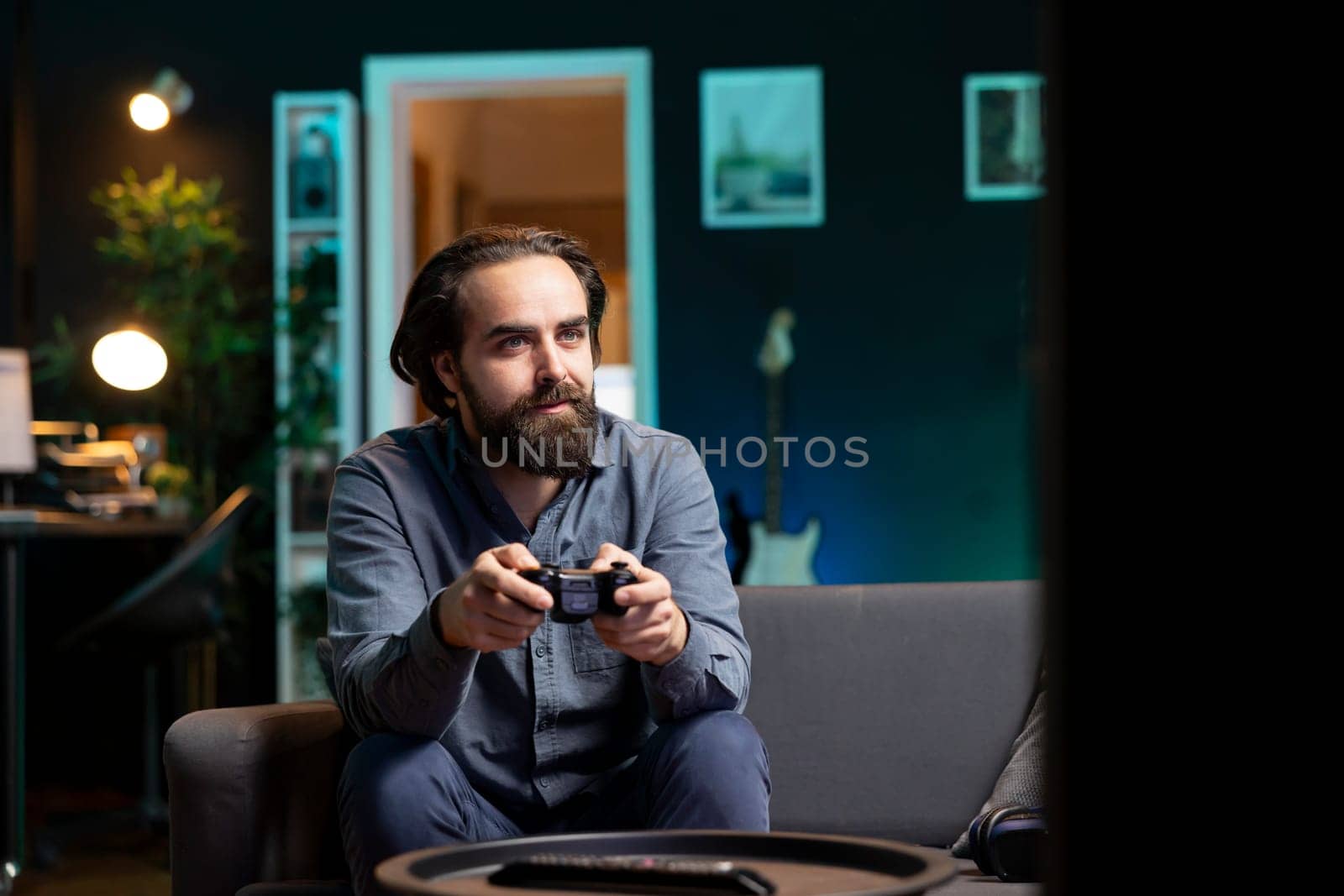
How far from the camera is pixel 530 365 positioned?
200 centimetres

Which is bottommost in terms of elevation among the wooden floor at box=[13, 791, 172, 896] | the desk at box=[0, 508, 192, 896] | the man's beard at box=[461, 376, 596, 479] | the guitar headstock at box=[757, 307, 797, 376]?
the wooden floor at box=[13, 791, 172, 896]

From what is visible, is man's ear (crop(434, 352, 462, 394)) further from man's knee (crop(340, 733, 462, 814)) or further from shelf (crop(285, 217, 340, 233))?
shelf (crop(285, 217, 340, 233))

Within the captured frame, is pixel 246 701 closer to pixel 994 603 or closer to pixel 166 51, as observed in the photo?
pixel 166 51

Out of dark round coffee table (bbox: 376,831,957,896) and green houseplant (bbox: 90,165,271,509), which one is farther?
green houseplant (bbox: 90,165,271,509)

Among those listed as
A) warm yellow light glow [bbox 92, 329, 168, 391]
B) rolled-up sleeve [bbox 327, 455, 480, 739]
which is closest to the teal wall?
warm yellow light glow [bbox 92, 329, 168, 391]

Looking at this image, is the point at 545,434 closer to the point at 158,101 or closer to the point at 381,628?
the point at 381,628

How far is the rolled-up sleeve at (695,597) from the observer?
1.66m

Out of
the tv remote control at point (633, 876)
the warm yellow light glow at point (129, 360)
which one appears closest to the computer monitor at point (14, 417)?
the warm yellow light glow at point (129, 360)

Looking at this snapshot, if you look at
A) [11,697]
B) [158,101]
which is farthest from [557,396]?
[158,101]

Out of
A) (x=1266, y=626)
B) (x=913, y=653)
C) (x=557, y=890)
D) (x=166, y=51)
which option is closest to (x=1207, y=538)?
(x=1266, y=626)

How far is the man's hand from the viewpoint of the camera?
150 centimetres

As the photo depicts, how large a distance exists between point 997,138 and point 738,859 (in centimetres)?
489

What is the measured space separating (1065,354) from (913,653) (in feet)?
5.43

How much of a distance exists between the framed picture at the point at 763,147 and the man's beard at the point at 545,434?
12.9 feet
